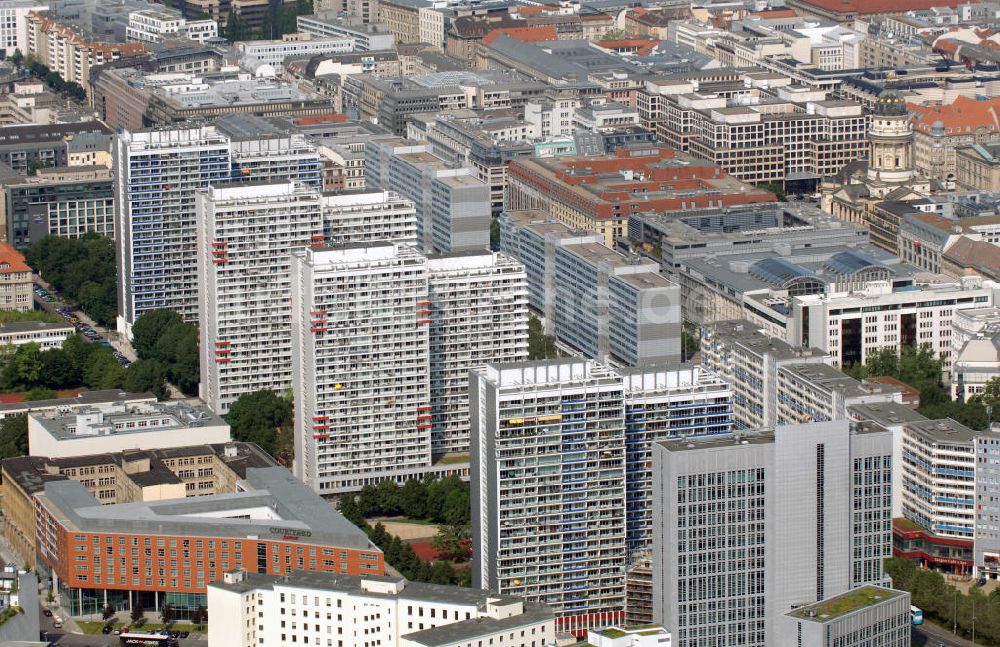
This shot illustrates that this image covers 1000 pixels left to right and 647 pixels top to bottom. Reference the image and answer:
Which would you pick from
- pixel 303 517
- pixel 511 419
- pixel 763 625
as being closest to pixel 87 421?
pixel 303 517

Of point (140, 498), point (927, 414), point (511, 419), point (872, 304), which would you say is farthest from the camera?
point (872, 304)

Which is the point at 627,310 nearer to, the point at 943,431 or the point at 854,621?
the point at 943,431

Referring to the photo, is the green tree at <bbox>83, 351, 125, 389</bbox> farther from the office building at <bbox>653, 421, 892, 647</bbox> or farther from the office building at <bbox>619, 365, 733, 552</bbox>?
the office building at <bbox>653, 421, 892, 647</bbox>

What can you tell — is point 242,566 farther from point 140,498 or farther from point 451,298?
point 451,298

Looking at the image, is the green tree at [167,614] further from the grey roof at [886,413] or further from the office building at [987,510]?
the office building at [987,510]

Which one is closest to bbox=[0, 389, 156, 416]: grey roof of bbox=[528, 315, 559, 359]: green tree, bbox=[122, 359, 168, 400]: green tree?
bbox=[122, 359, 168, 400]: green tree

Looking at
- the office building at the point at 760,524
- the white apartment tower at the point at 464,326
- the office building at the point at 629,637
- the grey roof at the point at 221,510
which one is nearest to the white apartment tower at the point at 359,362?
the white apartment tower at the point at 464,326
